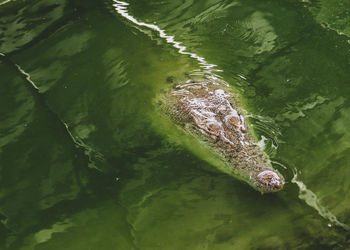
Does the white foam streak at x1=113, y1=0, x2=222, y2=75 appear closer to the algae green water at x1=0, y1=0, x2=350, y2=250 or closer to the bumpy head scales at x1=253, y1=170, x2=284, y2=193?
the algae green water at x1=0, y1=0, x2=350, y2=250

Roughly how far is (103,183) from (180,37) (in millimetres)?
1379

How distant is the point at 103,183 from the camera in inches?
108

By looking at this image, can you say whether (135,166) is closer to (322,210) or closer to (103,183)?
(103,183)

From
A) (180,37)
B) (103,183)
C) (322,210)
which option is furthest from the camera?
(180,37)

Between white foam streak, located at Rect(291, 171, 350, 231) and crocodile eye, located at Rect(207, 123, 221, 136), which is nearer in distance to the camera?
white foam streak, located at Rect(291, 171, 350, 231)

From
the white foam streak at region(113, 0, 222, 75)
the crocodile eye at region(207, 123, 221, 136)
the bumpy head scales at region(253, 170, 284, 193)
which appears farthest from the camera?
the white foam streak at region(113, 0, 222, 75)

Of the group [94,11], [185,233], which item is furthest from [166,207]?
[94,11]

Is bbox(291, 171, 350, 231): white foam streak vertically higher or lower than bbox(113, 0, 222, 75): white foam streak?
lower

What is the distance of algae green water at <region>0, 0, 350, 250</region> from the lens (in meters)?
2.56

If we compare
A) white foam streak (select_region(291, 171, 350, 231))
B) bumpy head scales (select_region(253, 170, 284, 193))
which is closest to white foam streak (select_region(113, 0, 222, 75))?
bumpy head scales (select_region(253, 170, 284, 193))

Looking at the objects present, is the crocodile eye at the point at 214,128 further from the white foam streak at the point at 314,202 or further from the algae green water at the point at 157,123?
the white foam streak at the point at 314,202

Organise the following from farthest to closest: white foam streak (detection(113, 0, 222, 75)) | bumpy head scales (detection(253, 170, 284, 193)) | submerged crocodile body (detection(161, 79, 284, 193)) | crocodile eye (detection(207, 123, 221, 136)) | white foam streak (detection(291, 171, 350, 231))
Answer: white foam streak (detection(113, 0, 222, 75))
crocodile eye (detection(207, 123, 221, 136))
submerged crocodile body (detection(161, 79, 284, 193))
bumpy head scales (detection(253, 170, 284, 193))
white foam streak (detection(291, 171, 350, 231))

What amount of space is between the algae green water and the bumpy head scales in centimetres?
6

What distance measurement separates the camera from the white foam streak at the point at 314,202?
2.49 meters
